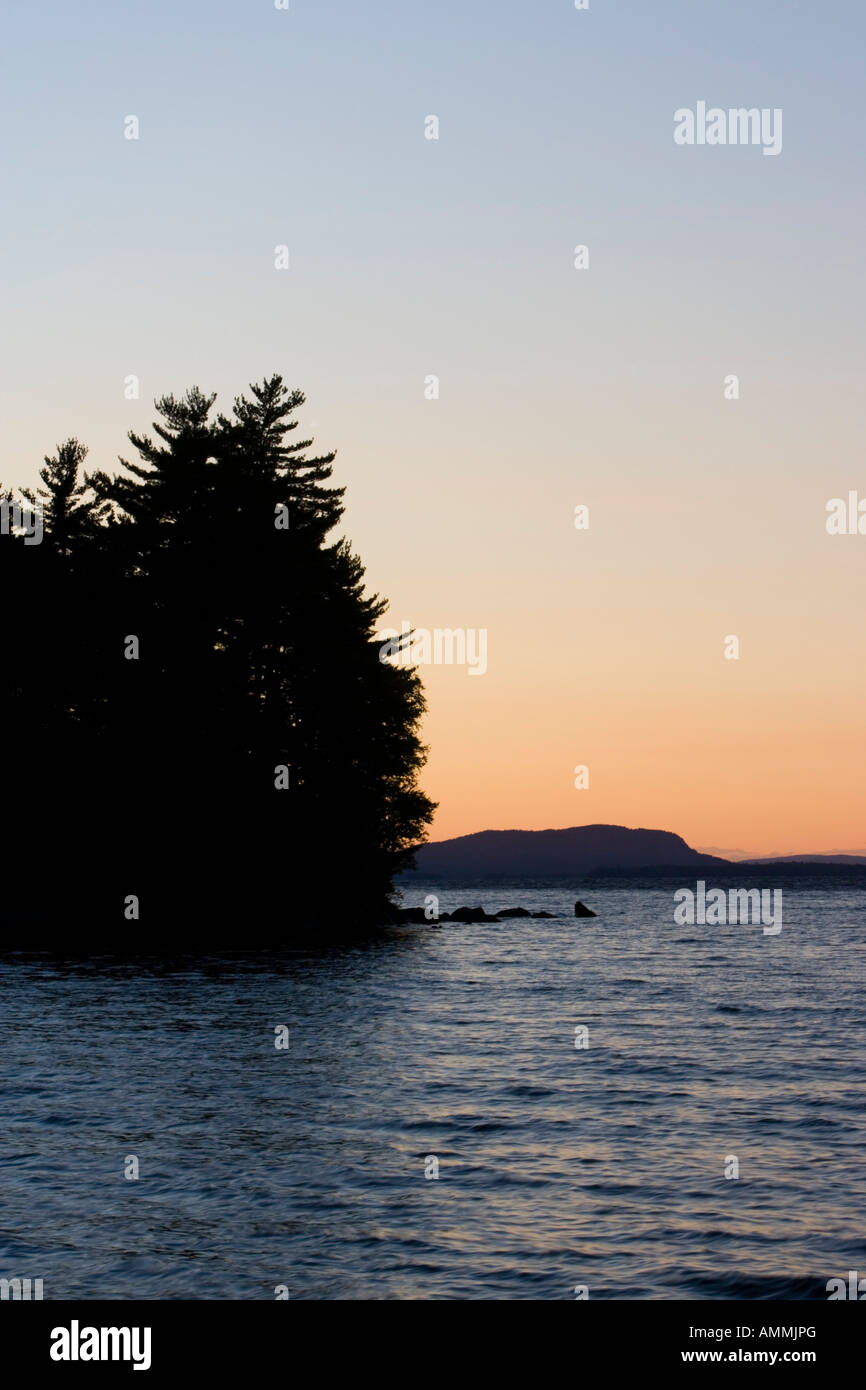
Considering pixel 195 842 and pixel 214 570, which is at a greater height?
pixel 214 570

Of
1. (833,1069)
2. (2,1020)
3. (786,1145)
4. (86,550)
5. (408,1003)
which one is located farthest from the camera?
(86,550)

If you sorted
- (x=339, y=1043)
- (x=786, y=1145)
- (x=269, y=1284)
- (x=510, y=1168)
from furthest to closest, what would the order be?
(x=339, y=1043), (x=786, y=1145), (x=510, y=1168), (x=269, y=1284)

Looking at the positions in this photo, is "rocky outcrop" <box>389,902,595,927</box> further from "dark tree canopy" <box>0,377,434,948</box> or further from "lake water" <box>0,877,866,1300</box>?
"lake water" <box>0,877,866,1300</box>

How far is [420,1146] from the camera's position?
19609 millimetres

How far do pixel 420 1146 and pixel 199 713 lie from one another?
58.4m

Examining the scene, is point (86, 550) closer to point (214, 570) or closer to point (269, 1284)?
point (214, 570)

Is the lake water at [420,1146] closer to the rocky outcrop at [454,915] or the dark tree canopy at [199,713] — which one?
the dark tree canopy at [199,713]

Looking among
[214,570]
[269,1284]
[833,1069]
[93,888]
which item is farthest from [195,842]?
[269,1284]

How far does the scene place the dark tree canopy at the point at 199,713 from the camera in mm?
74562

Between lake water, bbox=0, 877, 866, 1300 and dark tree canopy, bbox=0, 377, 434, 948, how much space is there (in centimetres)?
3241

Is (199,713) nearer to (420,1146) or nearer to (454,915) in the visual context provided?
(454,915)

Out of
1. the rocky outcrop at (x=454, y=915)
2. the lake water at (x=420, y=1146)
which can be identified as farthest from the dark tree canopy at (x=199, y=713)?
the lake water at (x=420, y=1146)

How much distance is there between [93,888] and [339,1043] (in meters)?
46.9

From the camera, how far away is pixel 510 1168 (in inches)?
722
